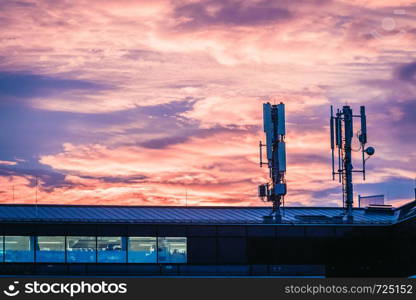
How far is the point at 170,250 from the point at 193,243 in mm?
2191

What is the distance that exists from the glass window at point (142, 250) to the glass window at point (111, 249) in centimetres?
71

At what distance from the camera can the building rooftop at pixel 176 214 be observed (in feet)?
311

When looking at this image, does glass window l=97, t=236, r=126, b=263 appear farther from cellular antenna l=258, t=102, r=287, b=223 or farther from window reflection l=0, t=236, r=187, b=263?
cellular antenna l=258, t=102, r=287, b=223

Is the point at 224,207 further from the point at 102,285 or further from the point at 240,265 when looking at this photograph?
the point at 102,285

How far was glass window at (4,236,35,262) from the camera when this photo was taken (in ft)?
302

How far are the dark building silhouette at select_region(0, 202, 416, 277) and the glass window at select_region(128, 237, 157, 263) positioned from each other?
0.09 metres

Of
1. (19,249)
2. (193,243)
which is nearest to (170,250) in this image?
(193,243)

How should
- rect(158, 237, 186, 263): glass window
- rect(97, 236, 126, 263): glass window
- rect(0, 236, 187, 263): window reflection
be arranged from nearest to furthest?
1. rect(0, 236, 187, 263): window reflection
2. rect(97, 236, 126, 263): glass window
3. rect(158, 237, 186, 263): glass window

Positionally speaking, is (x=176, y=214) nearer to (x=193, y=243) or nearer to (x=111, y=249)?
(x=193, y=243)

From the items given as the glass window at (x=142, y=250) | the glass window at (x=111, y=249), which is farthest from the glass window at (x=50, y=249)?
the glass window at (x=142, y=250)

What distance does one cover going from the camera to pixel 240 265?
313 ft

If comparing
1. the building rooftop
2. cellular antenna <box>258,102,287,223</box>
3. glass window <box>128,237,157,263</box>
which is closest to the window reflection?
glass window <box>128,237,157,263</box>

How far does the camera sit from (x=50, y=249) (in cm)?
9281

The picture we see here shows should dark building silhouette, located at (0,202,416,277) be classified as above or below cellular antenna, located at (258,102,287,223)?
below
